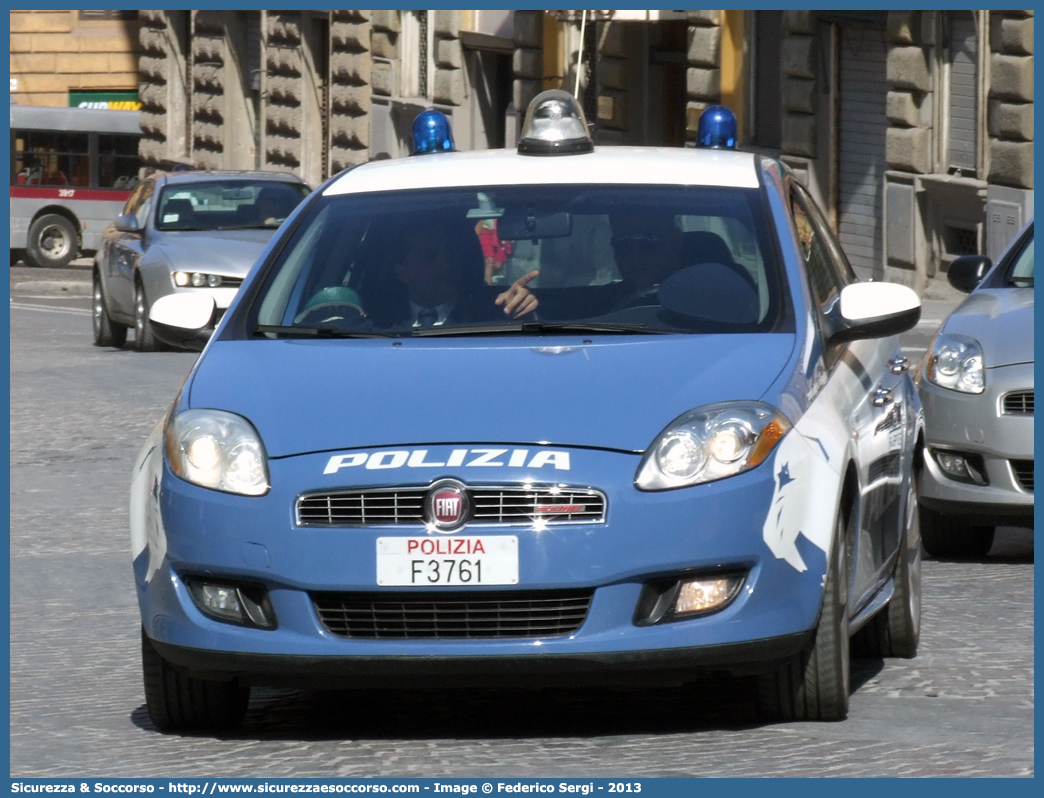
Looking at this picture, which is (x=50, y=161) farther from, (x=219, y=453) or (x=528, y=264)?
(x=219, y=453)

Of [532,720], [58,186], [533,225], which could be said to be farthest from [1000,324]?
[58,186]

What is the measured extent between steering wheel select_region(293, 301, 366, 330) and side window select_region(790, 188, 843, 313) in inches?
47.1

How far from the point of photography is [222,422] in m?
5.36

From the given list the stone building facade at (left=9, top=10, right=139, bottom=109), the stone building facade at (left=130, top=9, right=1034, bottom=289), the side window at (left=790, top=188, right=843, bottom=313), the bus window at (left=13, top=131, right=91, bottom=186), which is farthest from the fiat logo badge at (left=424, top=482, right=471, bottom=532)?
the stone building facade at (left=9, top=10, right=139, bottom=109)

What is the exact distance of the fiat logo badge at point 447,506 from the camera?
5.06m

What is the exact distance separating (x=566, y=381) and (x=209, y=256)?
13744mm

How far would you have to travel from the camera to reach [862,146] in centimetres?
2577

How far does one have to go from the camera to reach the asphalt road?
512cm

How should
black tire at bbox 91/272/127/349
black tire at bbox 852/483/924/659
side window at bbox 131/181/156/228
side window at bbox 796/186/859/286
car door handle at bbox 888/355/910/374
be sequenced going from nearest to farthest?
1. black tire at bbox 852/483/924/659
2. car door handle at bbox 888/355/910/374
3. side window at bbox 796/186/859/286
4. side window at bbox 131/181/156/228
5. black tire at bbox 91/272/127/349

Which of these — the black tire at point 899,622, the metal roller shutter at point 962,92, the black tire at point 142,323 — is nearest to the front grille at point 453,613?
the black tire at point 899,622

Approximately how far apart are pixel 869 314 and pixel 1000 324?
3038 mm

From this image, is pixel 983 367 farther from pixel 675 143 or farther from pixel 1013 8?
pixel 675 143

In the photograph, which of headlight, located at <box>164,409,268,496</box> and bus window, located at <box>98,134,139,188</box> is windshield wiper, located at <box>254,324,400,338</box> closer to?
headlight, located at <box>164,409,268,496</box>

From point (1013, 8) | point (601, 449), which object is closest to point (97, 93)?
point (1013, 8)
